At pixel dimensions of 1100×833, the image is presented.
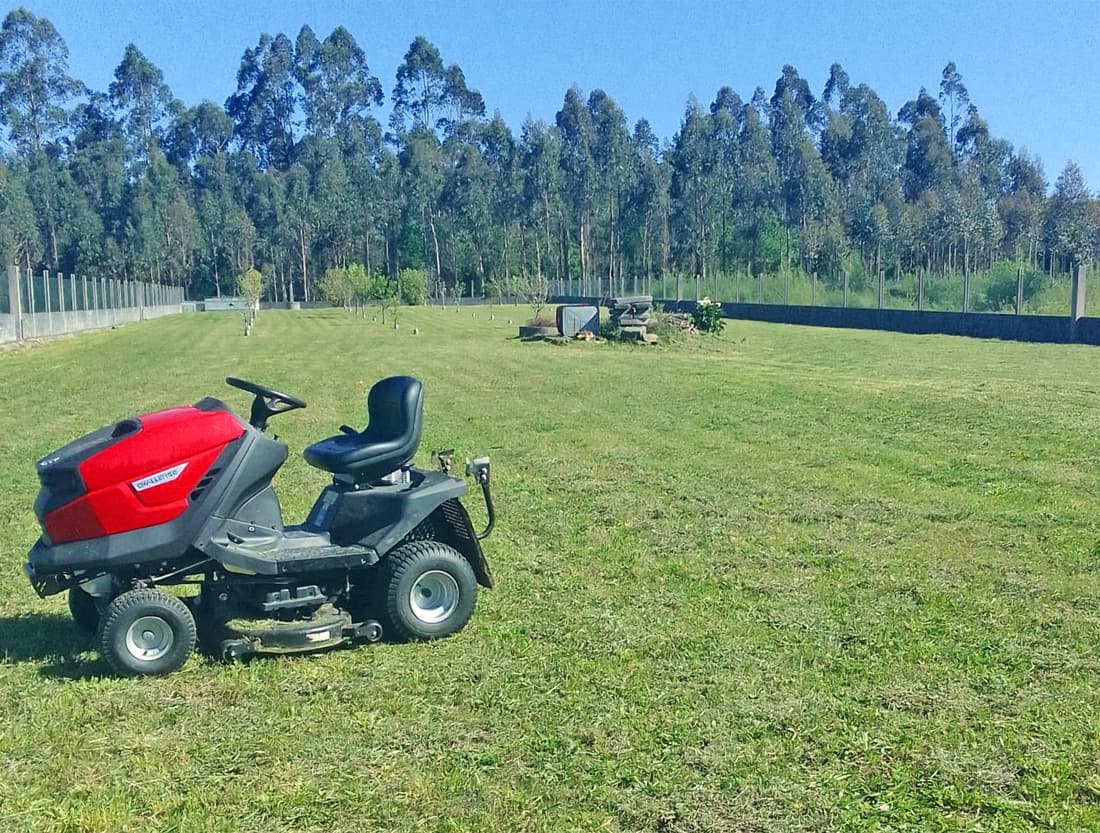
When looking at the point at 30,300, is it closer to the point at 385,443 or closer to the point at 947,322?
the point at 947,322

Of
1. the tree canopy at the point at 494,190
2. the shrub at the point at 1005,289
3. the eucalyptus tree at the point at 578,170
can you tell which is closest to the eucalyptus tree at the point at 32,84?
the tree canopy at the point at 494,190

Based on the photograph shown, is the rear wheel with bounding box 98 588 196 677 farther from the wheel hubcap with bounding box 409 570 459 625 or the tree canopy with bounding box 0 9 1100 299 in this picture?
the tree canopy with bounding box 0 9 1100 299

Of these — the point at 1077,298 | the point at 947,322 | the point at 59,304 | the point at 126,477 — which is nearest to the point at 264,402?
the point at 126,477

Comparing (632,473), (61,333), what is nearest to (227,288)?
(61,333)

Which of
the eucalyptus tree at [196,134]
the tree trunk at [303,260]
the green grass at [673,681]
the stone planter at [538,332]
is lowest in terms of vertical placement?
the green grass at [673,681]

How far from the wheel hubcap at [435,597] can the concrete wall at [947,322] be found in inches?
1042

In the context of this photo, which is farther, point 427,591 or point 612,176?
point 612,176

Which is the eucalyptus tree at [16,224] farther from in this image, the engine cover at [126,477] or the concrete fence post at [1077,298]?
the engine cover at [126,477]

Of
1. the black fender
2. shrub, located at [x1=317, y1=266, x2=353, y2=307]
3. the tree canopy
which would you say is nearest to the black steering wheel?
the black fender

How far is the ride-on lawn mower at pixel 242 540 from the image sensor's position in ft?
15.1

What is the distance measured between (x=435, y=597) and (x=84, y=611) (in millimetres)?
1611

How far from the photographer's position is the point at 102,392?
1723cm

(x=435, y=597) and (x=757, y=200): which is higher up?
(x=757, y=200)

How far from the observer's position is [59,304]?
3978cm
